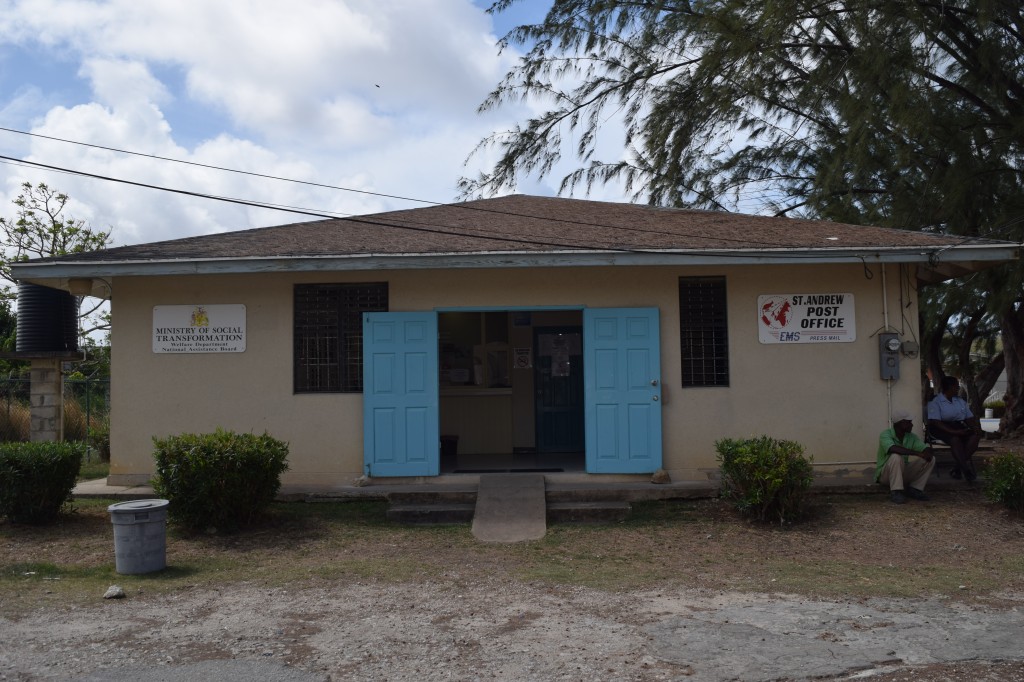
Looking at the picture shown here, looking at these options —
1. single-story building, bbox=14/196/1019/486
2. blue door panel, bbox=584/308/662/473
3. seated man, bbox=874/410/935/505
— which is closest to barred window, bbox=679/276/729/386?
single-story building, bbox=14/196/1019/486

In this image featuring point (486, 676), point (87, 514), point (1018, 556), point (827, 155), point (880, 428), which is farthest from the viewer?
point (827, 155)

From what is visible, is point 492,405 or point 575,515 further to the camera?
point 492,405

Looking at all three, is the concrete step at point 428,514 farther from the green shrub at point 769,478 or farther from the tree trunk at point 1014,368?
the tree trunk at point 1014,368

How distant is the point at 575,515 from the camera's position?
9.78 meters

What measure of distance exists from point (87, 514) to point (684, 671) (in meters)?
7.51

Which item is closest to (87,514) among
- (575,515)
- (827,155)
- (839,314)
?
(575,515)

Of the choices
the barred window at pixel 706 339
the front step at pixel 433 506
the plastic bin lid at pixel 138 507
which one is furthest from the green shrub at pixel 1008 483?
the plastic bin lid at pixel 138 507

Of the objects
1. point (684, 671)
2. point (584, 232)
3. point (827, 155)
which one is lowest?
point (684, 671)

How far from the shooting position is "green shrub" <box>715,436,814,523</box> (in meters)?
9.15

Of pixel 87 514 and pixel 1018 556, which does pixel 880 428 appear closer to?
pixel 1018 556

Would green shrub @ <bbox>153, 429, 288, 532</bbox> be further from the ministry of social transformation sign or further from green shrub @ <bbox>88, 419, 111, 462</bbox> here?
green shrub @ <bbox>88, 419, 111, 462</bbox>

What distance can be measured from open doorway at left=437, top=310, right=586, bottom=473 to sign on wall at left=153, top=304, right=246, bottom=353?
11.7 feet

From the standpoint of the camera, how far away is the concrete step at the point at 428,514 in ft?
32.1

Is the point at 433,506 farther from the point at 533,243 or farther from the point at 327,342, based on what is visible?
the point at 533,243
